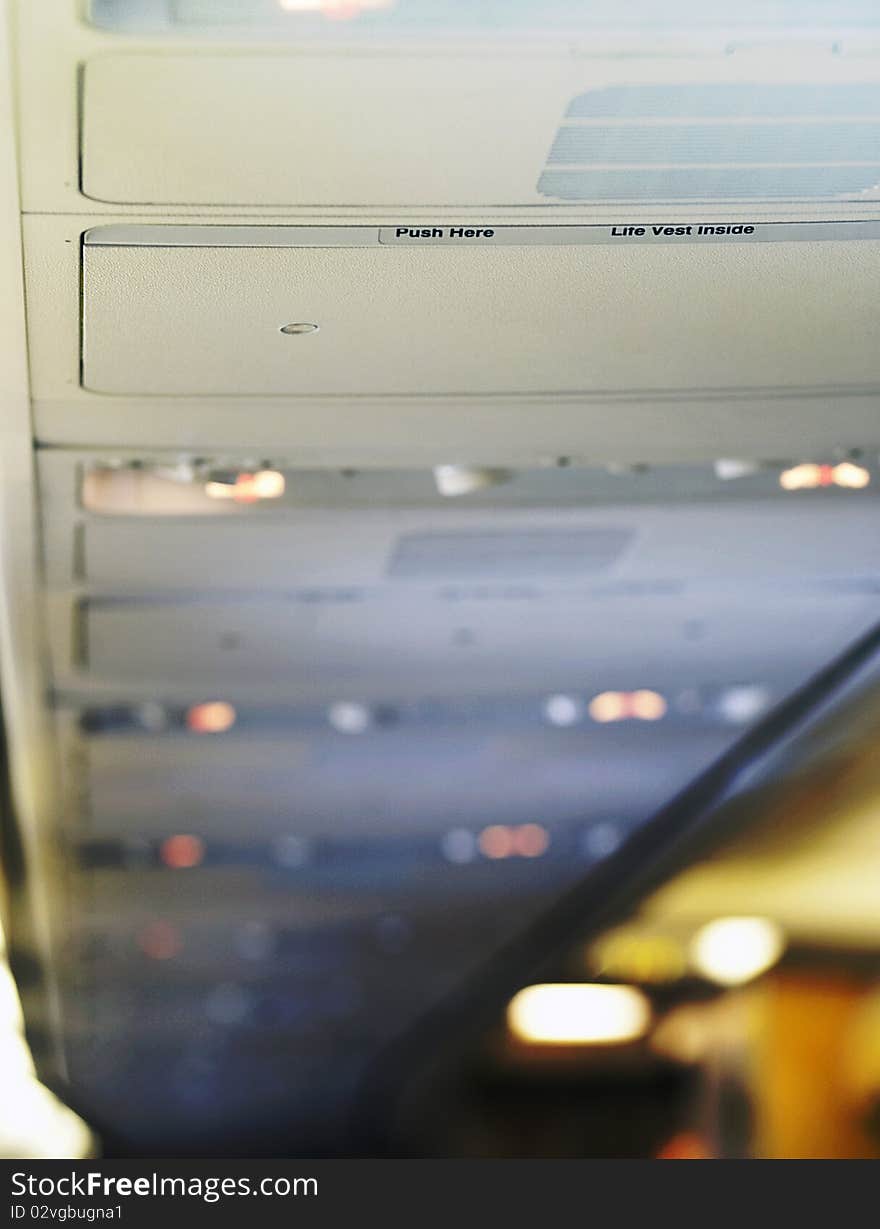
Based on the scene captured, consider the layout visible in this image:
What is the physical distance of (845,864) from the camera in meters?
5.01

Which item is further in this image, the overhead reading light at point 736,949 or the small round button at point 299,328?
the overhead reading light at point 736,949

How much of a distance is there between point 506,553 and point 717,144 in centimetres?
163

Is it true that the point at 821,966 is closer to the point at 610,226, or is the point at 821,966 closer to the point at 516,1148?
the point at 516,1148

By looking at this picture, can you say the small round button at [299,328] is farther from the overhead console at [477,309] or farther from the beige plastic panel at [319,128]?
the beige plastic panel at [319,128]

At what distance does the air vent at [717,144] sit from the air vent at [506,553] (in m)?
1.39

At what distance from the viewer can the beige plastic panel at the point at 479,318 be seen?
7.47ft

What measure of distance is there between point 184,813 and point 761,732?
2.36 metres

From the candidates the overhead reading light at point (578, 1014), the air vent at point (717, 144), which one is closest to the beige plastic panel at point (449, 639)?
the air vent at point (717, 144)

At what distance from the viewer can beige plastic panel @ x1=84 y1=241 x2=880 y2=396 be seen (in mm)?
2277

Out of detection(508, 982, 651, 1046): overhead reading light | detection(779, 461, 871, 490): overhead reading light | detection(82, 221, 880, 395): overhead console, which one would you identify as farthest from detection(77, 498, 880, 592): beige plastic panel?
detection(508, 982, 651, 1046): overhead reading light

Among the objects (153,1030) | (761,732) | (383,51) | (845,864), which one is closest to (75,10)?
(383,51)

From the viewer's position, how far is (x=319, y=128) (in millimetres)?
1919

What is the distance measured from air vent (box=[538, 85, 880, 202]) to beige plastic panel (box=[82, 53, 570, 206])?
68 mm

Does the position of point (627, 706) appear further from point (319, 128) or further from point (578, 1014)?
point (578, 1014)
